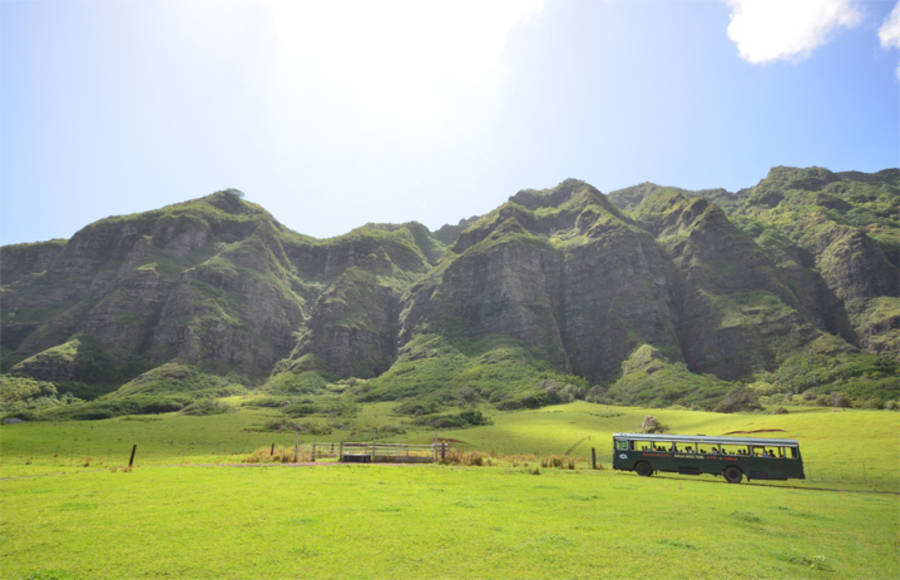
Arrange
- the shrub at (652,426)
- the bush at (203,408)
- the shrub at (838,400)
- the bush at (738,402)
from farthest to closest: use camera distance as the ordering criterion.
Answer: the bush at (203,408)
the bush at (738,402)
the shrub at (838,400)
the shrub at (652,426)

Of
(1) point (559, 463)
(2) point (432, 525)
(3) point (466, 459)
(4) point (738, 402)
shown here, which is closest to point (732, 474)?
(1) point (559, 463)

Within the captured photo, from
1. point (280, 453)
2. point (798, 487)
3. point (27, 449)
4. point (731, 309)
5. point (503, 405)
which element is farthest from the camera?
point (731, 309)

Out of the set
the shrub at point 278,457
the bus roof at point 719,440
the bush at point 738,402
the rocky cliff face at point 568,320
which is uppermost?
the rocky cliff face at point 568,320

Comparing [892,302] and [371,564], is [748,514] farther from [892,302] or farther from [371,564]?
[892,302]

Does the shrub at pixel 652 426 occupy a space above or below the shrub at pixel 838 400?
below

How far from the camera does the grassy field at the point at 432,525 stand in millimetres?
10531

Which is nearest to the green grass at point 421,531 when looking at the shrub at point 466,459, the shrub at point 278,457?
the shrub at point 278,457

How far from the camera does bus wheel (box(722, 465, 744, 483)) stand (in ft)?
108

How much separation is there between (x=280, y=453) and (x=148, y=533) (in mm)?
29021

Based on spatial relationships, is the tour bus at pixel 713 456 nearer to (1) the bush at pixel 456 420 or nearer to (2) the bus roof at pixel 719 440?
(2) the bus roof at pixel 719 440

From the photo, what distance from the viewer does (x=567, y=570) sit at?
1030 centimetres

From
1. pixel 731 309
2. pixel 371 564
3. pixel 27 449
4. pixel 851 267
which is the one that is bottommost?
pixel 27 449

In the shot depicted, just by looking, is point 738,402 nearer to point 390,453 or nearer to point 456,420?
point 456,420

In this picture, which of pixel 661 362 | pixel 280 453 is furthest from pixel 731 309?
pixel 280 453
